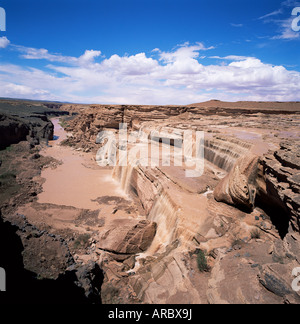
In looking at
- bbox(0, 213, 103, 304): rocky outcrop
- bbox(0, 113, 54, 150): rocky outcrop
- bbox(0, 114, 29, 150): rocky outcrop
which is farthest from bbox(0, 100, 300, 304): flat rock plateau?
bbox(0, 113, 54, 150): rocky outcrop

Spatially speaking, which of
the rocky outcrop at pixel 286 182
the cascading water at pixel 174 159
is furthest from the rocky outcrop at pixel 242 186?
the cascading water at pixel 174 159

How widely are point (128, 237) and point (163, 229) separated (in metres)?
1.77

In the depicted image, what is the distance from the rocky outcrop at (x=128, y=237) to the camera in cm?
950

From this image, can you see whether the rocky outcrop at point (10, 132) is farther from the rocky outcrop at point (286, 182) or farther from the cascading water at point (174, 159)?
the rocky outcrop at point (286, 182)

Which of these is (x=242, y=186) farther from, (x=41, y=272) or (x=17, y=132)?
(x=17, y=132)

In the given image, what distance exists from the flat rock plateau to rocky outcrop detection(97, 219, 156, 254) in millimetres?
48

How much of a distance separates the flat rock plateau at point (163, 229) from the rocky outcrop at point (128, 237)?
0.05 meters

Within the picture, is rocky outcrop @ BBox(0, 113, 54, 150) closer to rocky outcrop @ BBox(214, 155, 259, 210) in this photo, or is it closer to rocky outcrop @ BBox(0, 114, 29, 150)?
rocky outcrop @ BBox(0, 114, 29, 150)

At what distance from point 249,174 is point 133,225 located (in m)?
6.38

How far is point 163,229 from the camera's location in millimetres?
10039

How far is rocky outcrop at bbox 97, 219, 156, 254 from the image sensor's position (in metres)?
9.50

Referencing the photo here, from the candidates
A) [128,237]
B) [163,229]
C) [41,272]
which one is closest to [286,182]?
[163,229]

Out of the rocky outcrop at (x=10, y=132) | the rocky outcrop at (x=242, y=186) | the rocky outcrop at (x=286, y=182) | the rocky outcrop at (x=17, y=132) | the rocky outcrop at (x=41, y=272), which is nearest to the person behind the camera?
the rocky outcrop at (x=41, y=272)
